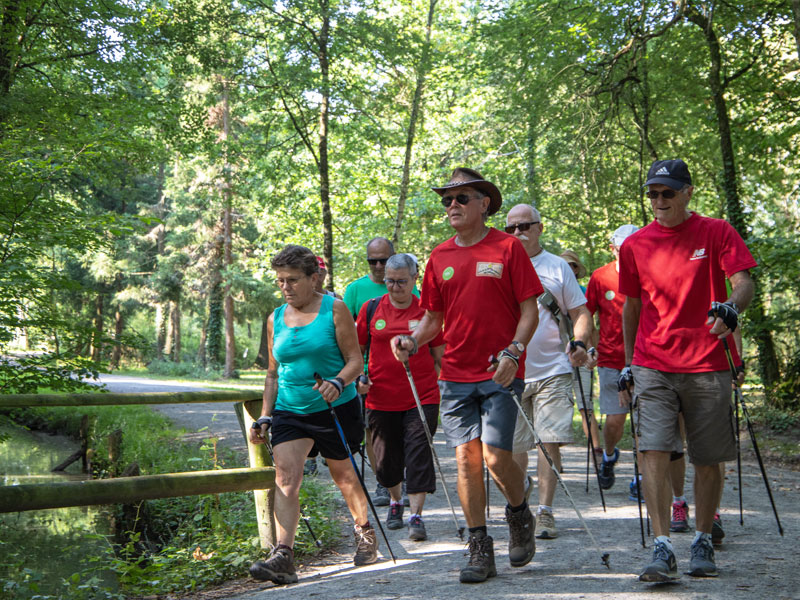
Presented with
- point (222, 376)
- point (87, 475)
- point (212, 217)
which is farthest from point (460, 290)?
point (212, 217)

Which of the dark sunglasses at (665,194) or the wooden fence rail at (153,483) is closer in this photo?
the wooden fence rail at (153,483)

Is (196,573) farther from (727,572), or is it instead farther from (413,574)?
(727,572)

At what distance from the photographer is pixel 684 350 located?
505 centimetres

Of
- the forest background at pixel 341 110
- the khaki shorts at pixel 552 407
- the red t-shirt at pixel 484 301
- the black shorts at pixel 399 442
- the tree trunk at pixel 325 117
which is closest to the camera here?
the red t-shirt at pixel 484 301

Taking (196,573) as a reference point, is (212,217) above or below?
above

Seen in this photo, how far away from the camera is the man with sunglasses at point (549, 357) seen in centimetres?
661

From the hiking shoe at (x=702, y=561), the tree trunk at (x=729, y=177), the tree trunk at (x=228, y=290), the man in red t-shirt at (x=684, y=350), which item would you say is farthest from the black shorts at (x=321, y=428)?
the tree trunk at (x=228, y=290)

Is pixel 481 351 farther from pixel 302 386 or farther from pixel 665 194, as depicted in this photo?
pixel 665 194

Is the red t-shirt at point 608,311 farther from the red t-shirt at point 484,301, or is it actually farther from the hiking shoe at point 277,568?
the hiking shoe at point 277,568

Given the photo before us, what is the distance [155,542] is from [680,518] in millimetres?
4924

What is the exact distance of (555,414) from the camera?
267 inches

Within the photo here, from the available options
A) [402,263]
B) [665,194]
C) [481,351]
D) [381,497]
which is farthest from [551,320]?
[381,497]

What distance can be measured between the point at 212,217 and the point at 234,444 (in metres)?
29.0

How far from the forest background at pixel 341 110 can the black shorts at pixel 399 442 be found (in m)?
4.00
